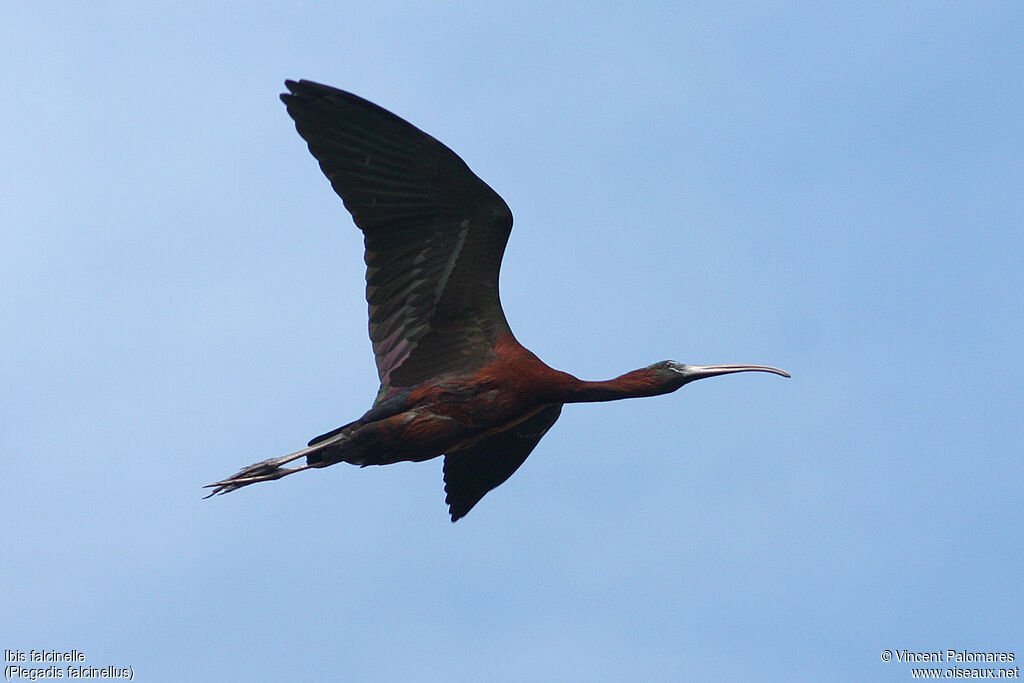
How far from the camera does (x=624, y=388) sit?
1434 centimetres

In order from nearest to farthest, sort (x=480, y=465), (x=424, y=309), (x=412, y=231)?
(x=412, y=231) < (x=424, y=309) < (x=480, y=465)

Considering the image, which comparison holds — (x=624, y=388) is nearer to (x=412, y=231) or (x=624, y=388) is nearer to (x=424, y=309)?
(x=424, y=309)

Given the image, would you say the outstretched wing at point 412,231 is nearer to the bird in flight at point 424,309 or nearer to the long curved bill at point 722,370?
the bird in flight at point 424,309

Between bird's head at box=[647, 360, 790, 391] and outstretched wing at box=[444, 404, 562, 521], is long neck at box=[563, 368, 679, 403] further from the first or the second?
outstretched wing at box=[444, 404, 562, 521]

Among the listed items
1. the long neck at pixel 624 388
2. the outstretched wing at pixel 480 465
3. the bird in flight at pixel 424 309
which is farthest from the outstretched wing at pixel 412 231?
the outstretched wing at pixel 480 465

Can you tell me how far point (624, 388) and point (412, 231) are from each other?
7.65 ft

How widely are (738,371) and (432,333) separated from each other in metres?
2.77

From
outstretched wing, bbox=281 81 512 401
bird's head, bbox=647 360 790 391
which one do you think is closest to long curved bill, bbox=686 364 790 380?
bird's head, bbox=647 360 790 391

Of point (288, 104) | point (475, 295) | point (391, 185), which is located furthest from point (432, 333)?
point (288, 104)

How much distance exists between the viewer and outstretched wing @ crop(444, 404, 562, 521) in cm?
1552

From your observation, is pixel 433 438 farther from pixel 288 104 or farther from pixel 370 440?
pixel 288 104

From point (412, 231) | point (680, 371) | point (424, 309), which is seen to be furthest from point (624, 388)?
point (412, 231)

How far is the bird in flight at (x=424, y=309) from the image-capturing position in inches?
536

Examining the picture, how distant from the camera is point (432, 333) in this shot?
14203 millimetres
